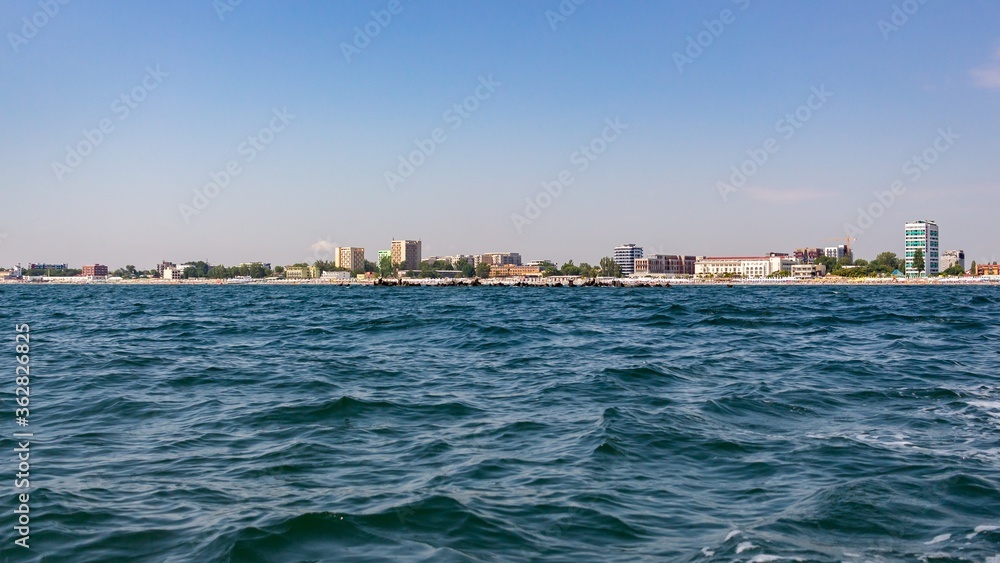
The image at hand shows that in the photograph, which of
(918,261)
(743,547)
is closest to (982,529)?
(743,547)

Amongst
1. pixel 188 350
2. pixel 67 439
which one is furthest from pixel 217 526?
pixel 188 350

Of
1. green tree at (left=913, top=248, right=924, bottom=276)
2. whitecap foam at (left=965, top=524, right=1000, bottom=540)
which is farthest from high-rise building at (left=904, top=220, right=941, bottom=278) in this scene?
whitecap foam at (left=965, top=524, right=1000, bottom=540)

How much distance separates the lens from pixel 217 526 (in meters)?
5.96

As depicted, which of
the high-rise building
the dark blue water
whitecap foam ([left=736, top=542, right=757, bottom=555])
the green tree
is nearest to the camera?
whitecap foam ([left=736, top=542, right=757, bottom=555])

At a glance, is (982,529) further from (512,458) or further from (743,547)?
(512,458)

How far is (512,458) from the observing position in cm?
820

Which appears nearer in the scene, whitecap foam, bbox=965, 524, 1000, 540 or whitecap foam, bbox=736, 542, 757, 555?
whitecap foam, bbox=736, 542, 757, 555

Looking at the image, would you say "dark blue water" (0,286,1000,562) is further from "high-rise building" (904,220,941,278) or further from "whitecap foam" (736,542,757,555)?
"high-rise building" (904,220,941,278)

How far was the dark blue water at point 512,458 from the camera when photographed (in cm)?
573

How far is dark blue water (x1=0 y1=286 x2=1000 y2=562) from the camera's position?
5730 mm

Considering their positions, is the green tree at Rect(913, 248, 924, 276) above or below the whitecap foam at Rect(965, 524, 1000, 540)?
above

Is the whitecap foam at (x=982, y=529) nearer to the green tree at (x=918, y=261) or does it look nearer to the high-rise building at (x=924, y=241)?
the green tree at (x=918, y=261)

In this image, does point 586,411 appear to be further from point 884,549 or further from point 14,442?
point 14,442

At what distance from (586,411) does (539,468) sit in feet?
10.6
